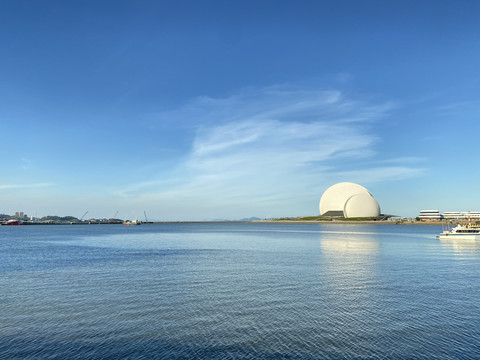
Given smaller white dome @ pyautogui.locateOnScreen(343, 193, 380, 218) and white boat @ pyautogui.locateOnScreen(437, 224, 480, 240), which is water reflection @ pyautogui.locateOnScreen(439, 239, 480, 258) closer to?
white boat @ pyautogui.locateOnScreen(437, 224, 480, 240)

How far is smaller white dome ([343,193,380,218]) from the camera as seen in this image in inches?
7657

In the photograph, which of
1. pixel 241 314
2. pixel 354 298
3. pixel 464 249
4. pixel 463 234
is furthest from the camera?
pixel 463 234

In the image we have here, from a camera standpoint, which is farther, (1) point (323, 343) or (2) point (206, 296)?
(2) point (206, 296)

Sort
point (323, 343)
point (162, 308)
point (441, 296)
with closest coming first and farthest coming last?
1. point (323, 343)
2. point (162, 308)
3. point (441, 296)

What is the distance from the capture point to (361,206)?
19500cm

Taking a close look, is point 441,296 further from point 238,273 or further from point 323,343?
point 238,273

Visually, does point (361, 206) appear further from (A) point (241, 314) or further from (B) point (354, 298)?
(A) point (241, 314)

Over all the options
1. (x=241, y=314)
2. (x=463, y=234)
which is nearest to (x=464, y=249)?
(x=463, y=234)

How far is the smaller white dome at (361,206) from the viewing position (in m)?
194

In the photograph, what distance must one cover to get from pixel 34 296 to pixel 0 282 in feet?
24.9

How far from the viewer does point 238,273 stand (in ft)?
101

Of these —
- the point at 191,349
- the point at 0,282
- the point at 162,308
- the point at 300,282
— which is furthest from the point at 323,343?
the point at 0,282

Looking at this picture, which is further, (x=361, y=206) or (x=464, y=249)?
(x=361, y=206)

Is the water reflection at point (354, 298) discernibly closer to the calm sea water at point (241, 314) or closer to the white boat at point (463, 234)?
the calm sea water at point (241, 314)
